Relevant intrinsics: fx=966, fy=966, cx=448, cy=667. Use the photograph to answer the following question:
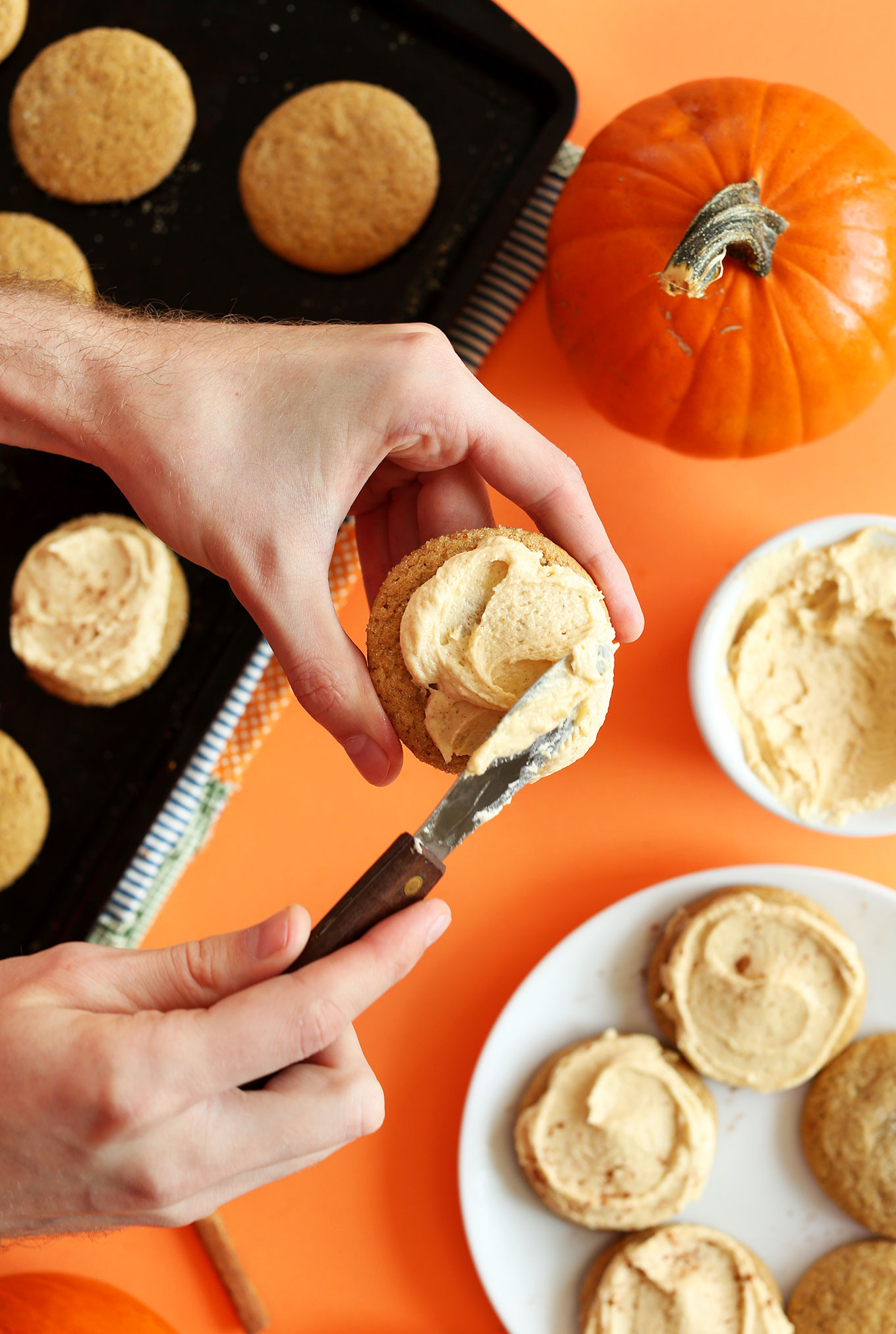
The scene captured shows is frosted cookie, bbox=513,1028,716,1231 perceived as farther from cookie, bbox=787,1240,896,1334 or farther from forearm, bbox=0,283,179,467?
forearm, bbox=0,283,179,467

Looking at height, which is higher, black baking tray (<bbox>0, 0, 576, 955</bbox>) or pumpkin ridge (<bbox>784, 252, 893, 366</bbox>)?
pumpkin ridge (<bbox>784, 252, 893, 366</bbox>)

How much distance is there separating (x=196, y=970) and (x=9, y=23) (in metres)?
2.50

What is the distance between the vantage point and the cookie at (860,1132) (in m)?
2.25

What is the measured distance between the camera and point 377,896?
1462 millimetres

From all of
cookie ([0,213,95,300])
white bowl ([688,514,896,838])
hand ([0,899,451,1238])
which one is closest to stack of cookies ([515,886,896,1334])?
white bowl ([688,514,896,838])

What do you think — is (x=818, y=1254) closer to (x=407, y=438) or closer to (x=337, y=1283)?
(x=337, y=1283)

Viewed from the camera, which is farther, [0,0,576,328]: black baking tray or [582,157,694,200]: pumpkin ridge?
[0,0,576,328]: black baking tray

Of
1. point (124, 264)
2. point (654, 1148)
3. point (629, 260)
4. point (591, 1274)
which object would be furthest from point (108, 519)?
point (591, 1274)

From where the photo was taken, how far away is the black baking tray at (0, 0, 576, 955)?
2.48 m

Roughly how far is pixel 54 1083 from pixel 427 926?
558mm

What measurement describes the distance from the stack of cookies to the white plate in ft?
0.19

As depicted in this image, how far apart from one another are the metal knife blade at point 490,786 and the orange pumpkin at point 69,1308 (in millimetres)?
1732

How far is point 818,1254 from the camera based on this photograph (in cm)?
238

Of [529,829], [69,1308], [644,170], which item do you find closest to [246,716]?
[529,829]
